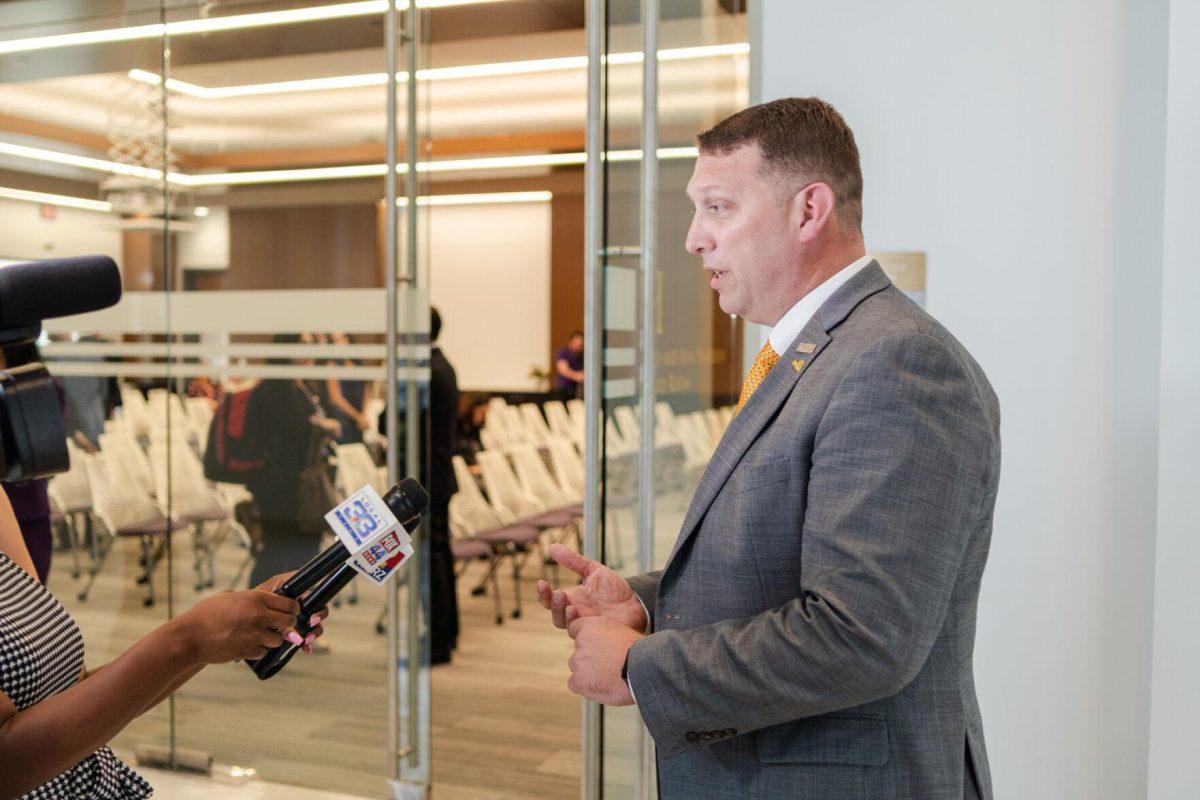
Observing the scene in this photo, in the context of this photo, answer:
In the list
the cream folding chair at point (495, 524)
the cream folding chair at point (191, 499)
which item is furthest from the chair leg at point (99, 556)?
the cream folding chair at point (495, 524)

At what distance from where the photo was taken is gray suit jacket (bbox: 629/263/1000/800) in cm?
126

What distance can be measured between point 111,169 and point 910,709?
3674 mm

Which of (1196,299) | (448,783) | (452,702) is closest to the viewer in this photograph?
(1196,299)

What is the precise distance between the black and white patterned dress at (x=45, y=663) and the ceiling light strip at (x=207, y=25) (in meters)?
2.72

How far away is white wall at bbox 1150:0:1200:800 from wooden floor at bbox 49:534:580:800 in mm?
2189

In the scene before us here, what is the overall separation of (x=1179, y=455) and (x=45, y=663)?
2.27 meters

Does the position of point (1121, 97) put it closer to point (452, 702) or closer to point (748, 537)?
point (748, 537)

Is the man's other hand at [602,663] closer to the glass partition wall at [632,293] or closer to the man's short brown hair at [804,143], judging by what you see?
the man's short brown hair at [804,143]

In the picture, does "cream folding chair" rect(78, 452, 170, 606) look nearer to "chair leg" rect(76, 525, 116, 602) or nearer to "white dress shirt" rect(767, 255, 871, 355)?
"chair leg" rect(76, 525, 116, 602)

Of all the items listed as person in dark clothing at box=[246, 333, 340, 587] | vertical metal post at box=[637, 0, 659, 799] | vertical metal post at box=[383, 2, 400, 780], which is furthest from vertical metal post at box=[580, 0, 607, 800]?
person in dark clothing at box=[246, 333, 340, 587]

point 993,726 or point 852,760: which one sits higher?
point 852,760

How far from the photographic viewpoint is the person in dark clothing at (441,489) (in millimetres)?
5484

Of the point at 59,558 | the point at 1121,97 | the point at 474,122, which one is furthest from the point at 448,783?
the point at 474,122

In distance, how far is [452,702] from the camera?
16.6ft
